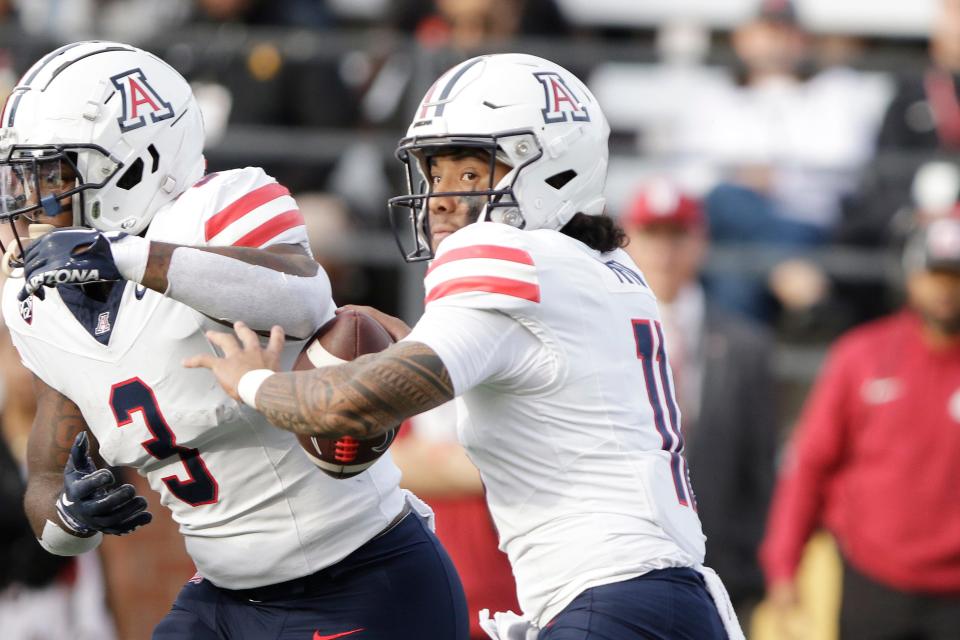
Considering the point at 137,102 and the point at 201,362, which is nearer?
the point at 201,362

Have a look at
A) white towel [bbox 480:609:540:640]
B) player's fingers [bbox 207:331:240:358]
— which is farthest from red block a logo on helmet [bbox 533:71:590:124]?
white towel [bbox 480:609:540:640]

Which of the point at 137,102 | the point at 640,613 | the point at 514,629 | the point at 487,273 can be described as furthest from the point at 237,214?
the point at 640,613

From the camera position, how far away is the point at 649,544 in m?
3.67

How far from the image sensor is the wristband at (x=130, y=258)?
366 cm

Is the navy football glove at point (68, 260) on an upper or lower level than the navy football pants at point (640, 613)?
upper

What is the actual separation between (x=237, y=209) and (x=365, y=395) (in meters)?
0.68

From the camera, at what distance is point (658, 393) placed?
3.86 meters

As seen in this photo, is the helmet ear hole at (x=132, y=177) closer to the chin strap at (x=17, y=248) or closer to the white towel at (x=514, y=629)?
the chin strap at (x=17, y=248)

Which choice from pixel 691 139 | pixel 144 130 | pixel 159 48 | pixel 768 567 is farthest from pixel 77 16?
pixel 144 130

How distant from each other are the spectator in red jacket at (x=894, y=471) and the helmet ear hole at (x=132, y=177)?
3531 millimetres

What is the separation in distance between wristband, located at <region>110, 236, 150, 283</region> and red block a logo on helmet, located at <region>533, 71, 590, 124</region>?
1.04m

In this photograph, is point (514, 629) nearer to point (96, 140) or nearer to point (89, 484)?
point (89, 484)

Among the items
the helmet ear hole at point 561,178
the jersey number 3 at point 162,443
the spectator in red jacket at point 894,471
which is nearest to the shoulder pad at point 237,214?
the jersey number 3 at point 162,443

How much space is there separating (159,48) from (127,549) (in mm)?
2775
